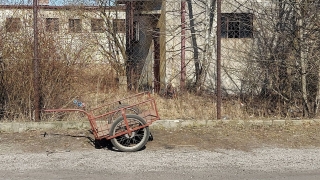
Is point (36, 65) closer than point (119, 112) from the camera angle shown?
No

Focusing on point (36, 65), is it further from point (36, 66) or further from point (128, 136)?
point (128, 136)

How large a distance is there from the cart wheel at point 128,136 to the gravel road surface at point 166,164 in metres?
0.15

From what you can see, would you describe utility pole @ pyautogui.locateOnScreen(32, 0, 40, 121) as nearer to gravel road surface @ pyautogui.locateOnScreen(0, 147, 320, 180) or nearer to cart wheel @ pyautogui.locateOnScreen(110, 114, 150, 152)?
gravel road surface @ pyautogui.locateOnScreen(0, 147, 320, 180)

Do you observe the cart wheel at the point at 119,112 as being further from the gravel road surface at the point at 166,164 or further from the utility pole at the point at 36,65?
the utility pole at the point at 36,65

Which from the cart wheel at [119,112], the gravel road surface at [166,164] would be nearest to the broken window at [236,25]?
the cart wheel at [119,112]

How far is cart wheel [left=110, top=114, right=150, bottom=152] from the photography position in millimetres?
6789

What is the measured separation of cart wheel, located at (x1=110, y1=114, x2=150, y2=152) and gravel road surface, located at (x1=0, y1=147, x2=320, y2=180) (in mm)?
145

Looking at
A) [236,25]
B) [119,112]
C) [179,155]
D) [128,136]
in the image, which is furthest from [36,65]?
[236,25]

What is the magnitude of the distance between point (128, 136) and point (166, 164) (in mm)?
1010

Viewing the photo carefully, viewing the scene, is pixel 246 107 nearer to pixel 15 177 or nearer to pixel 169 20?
pixel 169 20

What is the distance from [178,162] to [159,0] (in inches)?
321

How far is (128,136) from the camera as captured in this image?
687 cm

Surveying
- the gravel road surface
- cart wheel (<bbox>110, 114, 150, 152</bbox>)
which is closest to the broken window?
the gravel road surface

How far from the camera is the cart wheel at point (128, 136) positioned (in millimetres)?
6789
